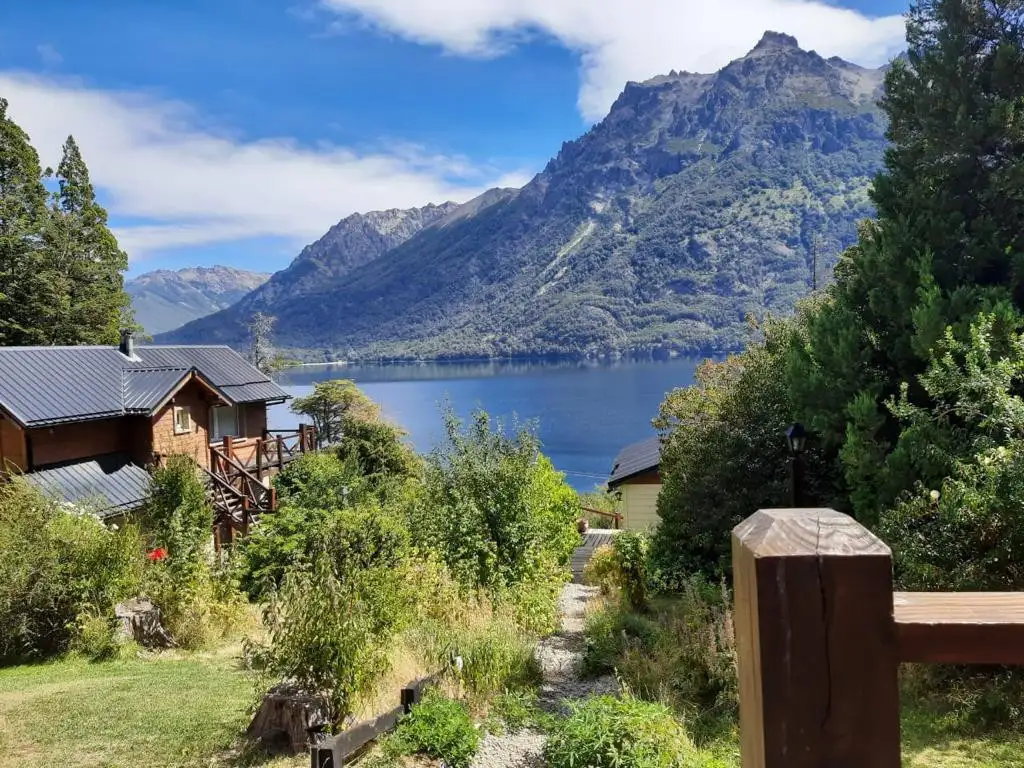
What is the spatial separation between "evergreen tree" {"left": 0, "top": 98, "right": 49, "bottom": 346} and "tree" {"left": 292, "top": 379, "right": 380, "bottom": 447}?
11682 mm

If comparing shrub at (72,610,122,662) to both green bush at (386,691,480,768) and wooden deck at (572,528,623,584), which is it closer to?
green bush at (386,691,480,768)

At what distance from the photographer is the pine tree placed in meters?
27.9

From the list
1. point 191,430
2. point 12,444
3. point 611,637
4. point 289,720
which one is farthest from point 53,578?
point 191,430

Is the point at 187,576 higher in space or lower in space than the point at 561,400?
higher

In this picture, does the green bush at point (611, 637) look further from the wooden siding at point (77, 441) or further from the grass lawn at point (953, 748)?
the wooden siding at point (77, 441)

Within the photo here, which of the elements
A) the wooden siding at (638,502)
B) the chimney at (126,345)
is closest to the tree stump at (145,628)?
the chimney at (126,345)

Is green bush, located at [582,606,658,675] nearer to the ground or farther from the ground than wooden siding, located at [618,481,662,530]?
farther from the ground

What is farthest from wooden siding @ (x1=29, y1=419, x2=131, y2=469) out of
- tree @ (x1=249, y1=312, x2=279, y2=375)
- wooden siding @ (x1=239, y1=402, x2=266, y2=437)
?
tree @ (x1=249, y1=312, x2=279, y2=375)

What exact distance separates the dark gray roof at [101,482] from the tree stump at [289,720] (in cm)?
1086

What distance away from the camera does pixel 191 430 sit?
21.1 m

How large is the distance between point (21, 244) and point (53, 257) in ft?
4.12

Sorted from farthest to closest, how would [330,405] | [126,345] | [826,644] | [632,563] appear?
[330,405] < [126,345] < [632,563] < [826,644]

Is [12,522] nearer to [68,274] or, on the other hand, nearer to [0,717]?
[0,717]

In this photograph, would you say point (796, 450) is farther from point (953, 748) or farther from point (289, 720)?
point (289, 720)
